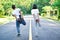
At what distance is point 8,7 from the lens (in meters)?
80.3

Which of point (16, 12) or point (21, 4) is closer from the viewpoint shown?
point (16, 12)

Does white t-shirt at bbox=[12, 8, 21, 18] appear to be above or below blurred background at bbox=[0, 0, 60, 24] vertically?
above

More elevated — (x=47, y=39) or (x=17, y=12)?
(x=17, y=12)

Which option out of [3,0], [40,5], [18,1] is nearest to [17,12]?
[3,0]

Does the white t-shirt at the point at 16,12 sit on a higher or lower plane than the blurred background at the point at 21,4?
Result: higher

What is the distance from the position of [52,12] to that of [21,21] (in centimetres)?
6817

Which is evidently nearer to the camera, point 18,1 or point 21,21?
point 21,21

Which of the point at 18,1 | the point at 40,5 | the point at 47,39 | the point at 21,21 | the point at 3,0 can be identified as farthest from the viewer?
the point at 40,5

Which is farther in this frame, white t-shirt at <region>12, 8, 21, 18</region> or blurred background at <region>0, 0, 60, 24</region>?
blurred background at <region>0, 0, 60, 24</region>

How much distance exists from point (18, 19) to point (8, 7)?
65.4 m

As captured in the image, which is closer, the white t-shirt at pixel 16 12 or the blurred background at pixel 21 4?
the white t-shirt at pixel 16 12

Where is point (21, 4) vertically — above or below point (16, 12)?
below

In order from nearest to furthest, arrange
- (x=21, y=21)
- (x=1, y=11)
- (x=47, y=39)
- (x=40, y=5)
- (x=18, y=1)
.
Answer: (x=47, y=39)
(x=21, y=21)
(x=1, y=11)
(x=18, y=1)
(x=40, y=5)

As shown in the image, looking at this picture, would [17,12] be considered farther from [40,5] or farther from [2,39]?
[40,5]
